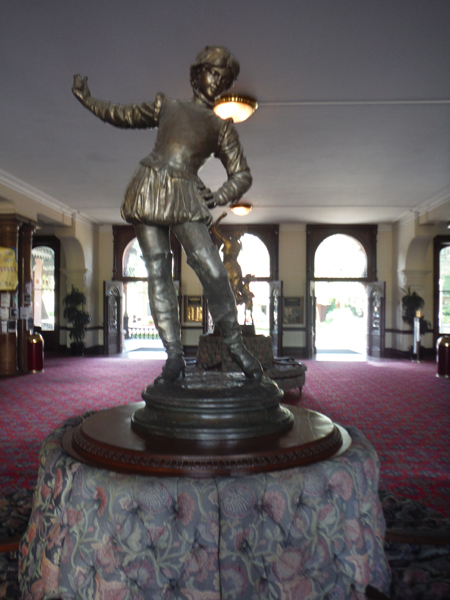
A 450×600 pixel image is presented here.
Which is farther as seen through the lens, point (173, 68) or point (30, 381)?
point (30, 381)

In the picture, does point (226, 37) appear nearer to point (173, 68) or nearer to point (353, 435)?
point (173, 68)

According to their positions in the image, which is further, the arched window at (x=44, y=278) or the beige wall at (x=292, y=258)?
the arched window at (x=44, y=278)

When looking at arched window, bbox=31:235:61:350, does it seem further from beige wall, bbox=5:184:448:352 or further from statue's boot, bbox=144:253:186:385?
statue's boot, bbox=144:253:186:385

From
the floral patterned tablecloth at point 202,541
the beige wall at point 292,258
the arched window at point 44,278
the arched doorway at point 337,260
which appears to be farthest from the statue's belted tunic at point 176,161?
the arched window at point 44,278

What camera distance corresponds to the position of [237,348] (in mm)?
2230

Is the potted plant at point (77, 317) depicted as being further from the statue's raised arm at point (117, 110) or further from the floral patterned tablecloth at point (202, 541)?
the floral patterned tablecloth at point (202, 541)

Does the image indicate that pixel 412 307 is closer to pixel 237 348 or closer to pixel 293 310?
pixel 293 310

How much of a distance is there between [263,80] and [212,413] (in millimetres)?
4364

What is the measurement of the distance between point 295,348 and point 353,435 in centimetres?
1168

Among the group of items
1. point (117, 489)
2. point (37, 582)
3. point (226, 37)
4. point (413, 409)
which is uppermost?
point (226, 37)

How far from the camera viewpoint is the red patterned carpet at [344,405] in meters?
3.87

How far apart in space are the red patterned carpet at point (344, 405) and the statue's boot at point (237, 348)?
6.43 feet

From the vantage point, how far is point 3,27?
423cm

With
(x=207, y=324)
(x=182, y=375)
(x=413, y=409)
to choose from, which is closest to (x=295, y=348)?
(x=207, y=324)
